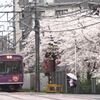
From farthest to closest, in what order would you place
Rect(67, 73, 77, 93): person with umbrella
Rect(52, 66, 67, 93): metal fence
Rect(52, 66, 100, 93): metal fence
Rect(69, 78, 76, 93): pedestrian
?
Rect(52, 66, 67, 93): metal fence → Rect(52, 66, 100, 93): metal fence → Rect(69, 78, 76, 93): pedestrian → Rect(67, 73, 77, 93): person with umbrella

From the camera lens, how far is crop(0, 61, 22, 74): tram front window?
28.9 metres

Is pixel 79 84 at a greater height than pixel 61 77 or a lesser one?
lesser

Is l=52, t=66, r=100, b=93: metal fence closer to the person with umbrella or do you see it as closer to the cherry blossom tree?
the cherry blossom tree

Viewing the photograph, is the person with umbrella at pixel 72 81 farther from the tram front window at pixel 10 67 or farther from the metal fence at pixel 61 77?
the tram front window at pixel 10 67

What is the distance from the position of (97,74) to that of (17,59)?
20.7ft

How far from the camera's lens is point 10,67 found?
29094mm

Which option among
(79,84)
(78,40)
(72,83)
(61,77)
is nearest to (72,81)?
(72,83)

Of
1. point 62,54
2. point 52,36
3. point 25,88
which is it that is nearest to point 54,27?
point 52,36

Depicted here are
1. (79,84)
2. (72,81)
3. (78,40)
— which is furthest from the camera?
(78,40)

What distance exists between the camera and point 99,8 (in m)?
32.0

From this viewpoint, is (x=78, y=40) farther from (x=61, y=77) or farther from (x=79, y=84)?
(x=79, y=84)

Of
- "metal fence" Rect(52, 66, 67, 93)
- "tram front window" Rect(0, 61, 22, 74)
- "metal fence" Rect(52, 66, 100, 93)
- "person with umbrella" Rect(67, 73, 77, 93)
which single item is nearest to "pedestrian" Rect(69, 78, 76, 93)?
"person with umbrella" Rect(67, 73, 77, 93)

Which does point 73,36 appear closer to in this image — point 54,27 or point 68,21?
point 68,21

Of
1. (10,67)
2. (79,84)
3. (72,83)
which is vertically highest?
(10,67)
